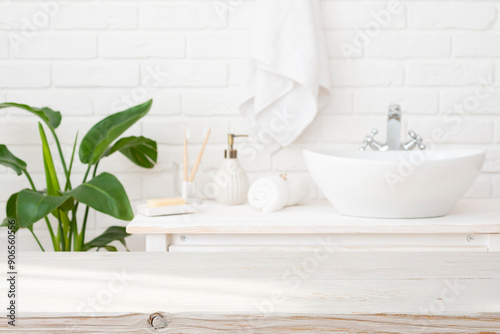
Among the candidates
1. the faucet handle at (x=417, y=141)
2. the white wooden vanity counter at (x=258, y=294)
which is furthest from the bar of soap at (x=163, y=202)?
the faucet handle at (x=417, y=141)

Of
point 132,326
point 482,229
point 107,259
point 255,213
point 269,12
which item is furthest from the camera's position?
point 269,12

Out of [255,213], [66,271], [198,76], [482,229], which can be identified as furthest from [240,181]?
[66,271]

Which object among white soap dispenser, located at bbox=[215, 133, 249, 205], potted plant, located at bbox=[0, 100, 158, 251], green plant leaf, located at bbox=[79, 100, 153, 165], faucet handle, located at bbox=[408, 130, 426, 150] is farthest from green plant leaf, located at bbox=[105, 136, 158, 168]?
faucet handle, located at bbox=[408, 130, 426, 150]

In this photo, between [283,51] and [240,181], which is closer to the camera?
[240,181]

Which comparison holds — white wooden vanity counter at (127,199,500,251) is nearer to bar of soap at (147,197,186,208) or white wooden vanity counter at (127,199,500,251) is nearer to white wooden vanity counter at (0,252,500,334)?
bar of soap at (147,197,186,208)

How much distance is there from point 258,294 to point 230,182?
0.98 meters

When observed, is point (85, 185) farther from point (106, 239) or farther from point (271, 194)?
point (271, 194)

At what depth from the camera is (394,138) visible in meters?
1.70

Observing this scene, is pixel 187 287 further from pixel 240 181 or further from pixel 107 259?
pixel 240 181

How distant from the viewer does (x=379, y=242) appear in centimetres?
139

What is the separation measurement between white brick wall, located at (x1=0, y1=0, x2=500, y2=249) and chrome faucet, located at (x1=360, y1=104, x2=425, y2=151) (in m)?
0.20

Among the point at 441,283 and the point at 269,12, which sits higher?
the point at 269,12

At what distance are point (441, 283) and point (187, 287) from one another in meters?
0.34

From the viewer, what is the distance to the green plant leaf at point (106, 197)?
136 centimetres
